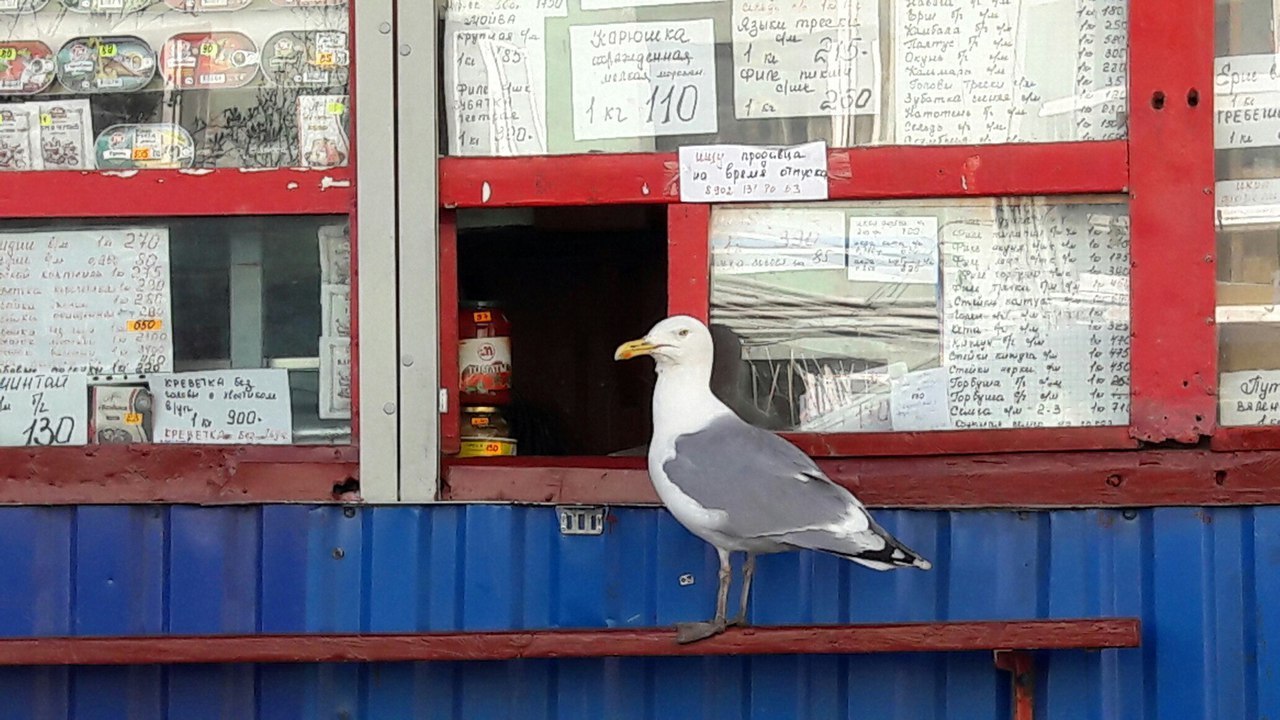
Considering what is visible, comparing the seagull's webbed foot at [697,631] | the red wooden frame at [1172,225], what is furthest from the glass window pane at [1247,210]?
the seagull's webbed foot at [697,631]

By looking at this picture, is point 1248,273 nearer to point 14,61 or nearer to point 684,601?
point 684,601

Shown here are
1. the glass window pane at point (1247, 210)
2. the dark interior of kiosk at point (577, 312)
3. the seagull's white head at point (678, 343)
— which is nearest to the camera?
the seagull's white head at point (678, 343)

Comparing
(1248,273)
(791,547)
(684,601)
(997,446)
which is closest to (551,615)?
(684,601)

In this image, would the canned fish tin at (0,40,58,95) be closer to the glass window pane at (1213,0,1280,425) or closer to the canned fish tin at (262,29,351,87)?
the canned fish tin at (262,29,351,87)

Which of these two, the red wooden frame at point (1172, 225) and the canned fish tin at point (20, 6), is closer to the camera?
the red wooden frame at point (1172, 225)

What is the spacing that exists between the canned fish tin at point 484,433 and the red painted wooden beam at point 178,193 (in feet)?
2.17

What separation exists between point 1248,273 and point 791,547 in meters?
1.40

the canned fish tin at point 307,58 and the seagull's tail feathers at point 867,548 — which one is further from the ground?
the canned fish tin at point 307,58

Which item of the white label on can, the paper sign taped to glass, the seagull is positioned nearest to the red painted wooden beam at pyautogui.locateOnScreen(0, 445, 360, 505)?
the paper sign taped to glass

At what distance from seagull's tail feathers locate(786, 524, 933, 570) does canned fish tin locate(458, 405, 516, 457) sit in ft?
3.62

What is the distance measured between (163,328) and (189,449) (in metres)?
0.35

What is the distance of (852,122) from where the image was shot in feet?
14.2

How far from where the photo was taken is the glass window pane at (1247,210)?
13.7ft

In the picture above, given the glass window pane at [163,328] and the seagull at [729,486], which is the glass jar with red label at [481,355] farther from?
the seagull at [729,486]
